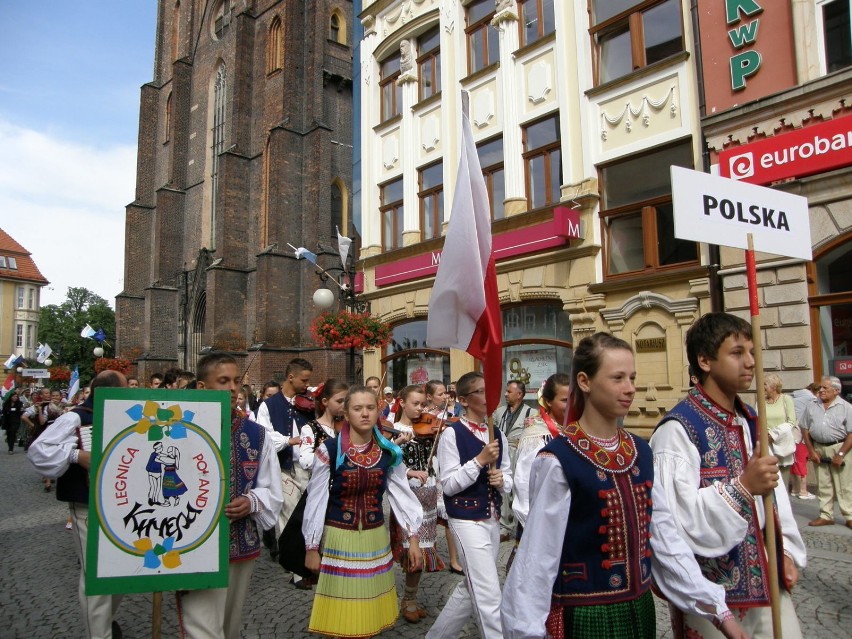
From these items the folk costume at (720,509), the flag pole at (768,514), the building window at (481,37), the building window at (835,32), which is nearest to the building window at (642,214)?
the building window at (835,32)

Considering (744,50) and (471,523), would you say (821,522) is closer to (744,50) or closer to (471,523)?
(471,523)

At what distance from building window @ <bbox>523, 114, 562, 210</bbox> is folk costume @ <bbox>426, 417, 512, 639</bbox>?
10379mm

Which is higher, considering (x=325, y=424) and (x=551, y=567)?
(x=325, y=424)

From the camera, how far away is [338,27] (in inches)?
1233

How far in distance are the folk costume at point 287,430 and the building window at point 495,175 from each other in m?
9.61

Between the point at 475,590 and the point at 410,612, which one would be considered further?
the point at 410,612

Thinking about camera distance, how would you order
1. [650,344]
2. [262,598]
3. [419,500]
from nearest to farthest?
[262,598] → [419,500] → [650,344]

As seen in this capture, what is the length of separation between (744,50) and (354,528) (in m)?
10.6

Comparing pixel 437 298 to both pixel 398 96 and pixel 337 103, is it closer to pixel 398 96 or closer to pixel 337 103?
pixel 398 96

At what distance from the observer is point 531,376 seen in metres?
14.5

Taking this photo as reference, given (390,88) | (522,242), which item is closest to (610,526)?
(522,242)

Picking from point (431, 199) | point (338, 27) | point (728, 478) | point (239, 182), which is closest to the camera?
point (728, 478)

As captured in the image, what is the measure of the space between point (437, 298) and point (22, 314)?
251 ft

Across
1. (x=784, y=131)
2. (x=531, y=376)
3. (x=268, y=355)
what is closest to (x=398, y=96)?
(x=531, y=376)
